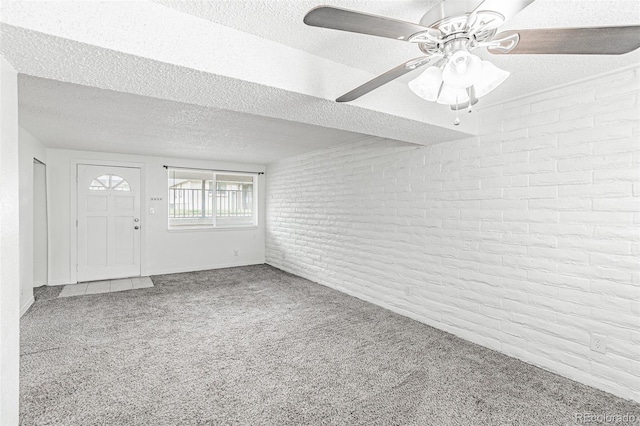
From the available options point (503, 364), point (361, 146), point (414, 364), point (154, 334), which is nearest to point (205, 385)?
point (154, 334)

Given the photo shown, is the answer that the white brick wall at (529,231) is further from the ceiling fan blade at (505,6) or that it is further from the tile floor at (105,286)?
the tile floor at (105,286)

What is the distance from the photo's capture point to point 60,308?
152 inches

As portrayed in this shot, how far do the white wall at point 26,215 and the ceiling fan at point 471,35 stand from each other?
4.32 metres

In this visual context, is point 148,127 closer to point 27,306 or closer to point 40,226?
point 27,306

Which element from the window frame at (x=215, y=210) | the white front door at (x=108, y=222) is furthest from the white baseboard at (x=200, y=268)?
the window frame at (x=215, y=210)

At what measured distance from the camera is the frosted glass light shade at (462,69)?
4.13ft

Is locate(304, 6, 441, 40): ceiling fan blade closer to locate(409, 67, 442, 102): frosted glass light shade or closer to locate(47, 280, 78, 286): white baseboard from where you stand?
locate(409, 67, 442, 102): frosted glass light shade

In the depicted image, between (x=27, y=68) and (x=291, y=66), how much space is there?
1246 mm

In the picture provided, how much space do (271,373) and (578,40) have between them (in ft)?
8.30

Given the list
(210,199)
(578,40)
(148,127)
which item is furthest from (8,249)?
(210,199)

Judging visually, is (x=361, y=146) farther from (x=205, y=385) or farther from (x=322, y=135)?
(x=205, y=385)

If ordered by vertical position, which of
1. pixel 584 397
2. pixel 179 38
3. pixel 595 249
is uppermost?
pixel 179 38

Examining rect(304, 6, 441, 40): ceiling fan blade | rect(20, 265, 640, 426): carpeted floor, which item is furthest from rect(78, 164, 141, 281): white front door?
rect(304, 6, 441, 40): ceiling fan blade

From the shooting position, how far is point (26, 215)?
3.86 metres
